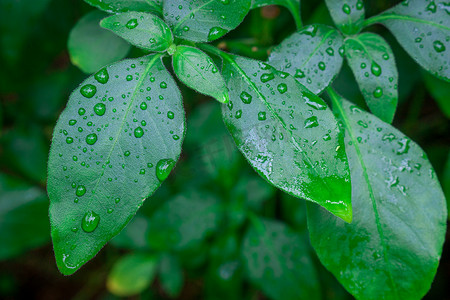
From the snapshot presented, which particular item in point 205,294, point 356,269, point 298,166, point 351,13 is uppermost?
point 351,13

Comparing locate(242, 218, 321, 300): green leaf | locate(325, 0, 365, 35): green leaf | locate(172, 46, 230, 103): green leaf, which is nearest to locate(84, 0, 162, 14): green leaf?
locate(172, 46, 230, 103): green leaf

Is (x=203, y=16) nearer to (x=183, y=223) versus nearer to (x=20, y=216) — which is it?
(x=183, y=223)

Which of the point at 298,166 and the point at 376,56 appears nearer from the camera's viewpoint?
the point at 298,166

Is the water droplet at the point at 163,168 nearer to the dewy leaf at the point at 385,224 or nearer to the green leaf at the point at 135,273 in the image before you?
the dewy leaf at the point at 385,224

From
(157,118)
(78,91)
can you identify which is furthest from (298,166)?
(78,91)

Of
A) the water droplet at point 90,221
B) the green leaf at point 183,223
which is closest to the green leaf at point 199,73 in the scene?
the water droplet at point 90,221

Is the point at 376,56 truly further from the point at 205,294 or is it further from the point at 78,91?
the point at 205,294
